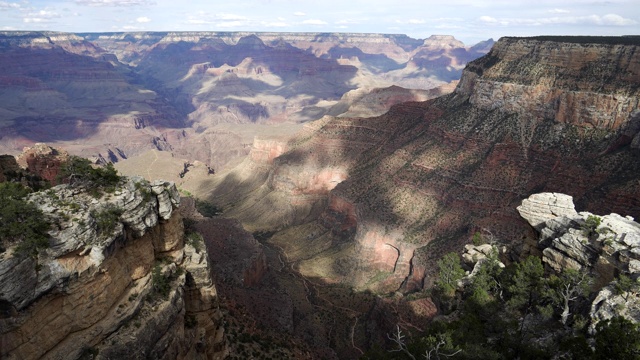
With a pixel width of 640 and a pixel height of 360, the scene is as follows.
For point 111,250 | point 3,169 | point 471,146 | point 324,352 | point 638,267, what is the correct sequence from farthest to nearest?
point 471,146 → point 324,352 → point 3,169 → point 638,267 → point 111,250

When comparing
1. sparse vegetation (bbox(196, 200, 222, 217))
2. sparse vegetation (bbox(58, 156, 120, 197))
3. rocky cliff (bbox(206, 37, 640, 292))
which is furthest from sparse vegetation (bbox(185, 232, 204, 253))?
sparse vegetation (bbox(196, 200, 222, 217))

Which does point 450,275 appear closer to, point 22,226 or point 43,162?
point 22,226

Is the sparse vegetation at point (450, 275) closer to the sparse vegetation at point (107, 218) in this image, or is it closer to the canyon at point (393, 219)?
the canyon at point (393, 219)

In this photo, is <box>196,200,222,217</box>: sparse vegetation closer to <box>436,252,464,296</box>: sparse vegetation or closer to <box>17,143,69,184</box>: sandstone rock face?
<box>17,143,69,184</box>: sandstone rock face

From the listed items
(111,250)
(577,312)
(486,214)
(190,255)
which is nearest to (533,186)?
(486,214)

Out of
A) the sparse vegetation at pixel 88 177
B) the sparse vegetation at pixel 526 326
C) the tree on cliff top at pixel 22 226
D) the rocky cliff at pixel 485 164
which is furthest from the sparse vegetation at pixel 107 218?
the rocky cliff at pixel 485 164

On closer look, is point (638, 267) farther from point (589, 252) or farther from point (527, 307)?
point (527, 307)
